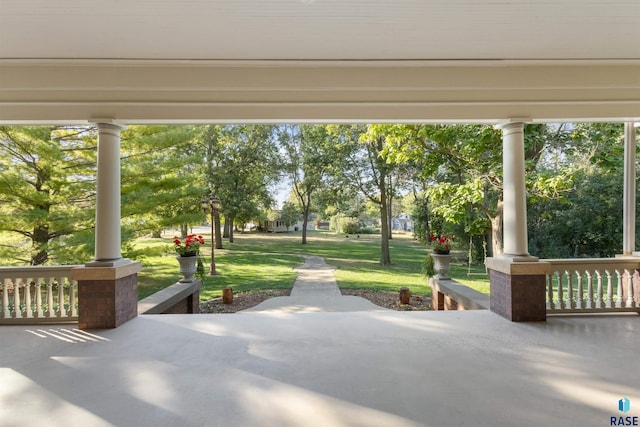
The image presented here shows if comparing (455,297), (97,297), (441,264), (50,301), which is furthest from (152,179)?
(455,297)

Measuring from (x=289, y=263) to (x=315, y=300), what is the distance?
199 inches

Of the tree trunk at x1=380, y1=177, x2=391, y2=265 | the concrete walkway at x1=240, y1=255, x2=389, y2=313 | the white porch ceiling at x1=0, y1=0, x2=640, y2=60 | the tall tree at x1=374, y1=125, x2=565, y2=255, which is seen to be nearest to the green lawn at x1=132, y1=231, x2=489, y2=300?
the concrete walkway at x1=240, y1=255, x2=389, y2=313

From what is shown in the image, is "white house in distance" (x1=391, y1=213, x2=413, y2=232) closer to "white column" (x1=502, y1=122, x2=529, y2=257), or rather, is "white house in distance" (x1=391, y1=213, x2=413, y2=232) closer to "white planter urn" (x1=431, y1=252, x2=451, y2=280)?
"white planter urn" (x1=431, y1=252, x2=451, y2=280)

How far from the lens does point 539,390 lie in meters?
2.14

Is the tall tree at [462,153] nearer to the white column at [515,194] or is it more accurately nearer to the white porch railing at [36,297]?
the white column at [515,194]

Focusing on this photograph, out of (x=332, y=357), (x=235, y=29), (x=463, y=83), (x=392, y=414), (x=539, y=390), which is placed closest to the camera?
(x=392, y=414)

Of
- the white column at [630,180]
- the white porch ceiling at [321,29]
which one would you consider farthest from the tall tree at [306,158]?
the white column at [630,180]

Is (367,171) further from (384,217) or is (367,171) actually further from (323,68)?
(323,68)

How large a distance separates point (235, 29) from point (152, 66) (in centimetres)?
128

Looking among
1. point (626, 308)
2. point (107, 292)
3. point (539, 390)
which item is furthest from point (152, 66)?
point (626, 308)

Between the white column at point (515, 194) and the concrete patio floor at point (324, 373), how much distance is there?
899 millimetres

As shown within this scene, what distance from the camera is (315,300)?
6621 millimetres

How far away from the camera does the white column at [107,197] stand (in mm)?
3566

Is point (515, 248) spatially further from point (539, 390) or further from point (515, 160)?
point (539, 390)
